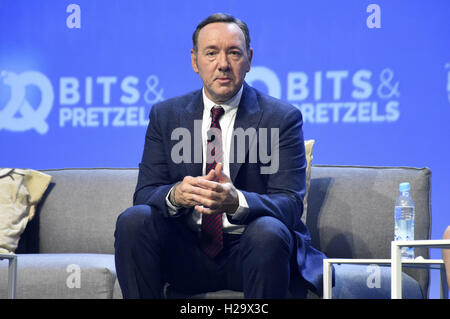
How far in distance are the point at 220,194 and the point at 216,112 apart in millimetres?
446

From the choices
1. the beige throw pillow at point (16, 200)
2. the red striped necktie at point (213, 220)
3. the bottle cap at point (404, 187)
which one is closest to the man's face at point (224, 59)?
the red striped necktie at point (213, 220)

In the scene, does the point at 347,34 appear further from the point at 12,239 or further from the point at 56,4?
the point at 12,239

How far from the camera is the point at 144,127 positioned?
350 cm

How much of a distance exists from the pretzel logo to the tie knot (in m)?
1.62

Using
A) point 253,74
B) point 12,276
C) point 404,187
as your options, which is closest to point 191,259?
point 12,276

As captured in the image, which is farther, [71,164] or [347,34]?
[71,164]

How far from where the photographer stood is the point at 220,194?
1914 mm

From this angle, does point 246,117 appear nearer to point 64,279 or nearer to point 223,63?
point 223,63

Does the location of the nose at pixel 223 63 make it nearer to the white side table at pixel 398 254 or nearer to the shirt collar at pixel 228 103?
the shirt collar at pixel 228 103

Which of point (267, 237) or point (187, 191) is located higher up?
point (187, 191)

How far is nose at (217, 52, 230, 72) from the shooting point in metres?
2.22
